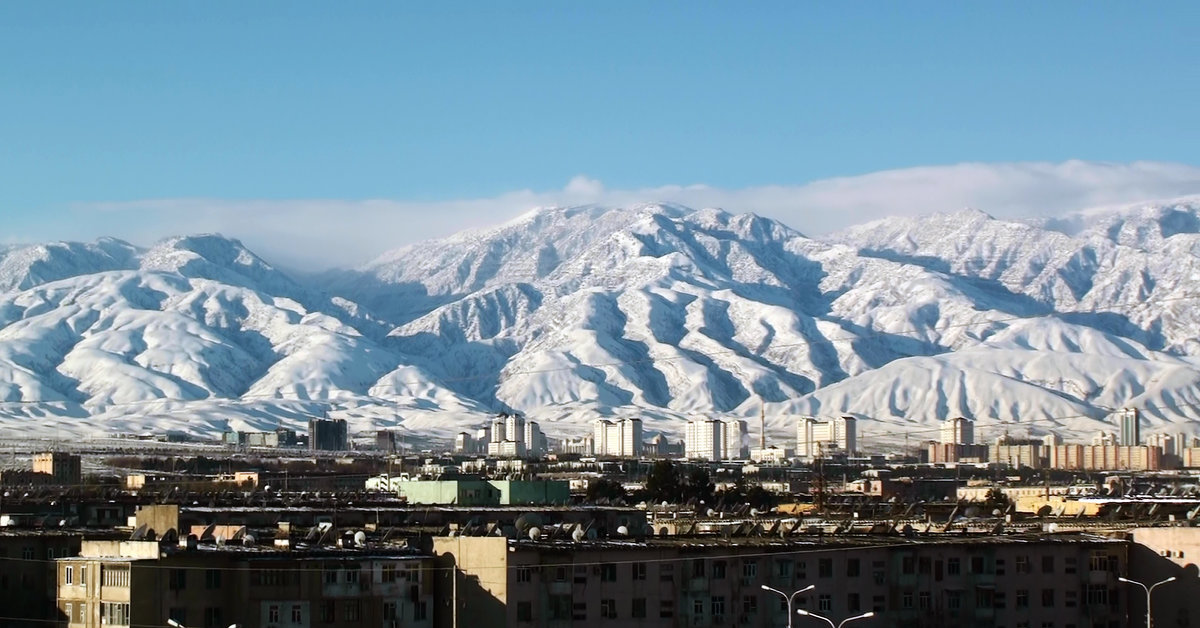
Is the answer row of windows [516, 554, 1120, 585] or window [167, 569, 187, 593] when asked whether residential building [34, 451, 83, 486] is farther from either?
window [167, 569, 187, 593]

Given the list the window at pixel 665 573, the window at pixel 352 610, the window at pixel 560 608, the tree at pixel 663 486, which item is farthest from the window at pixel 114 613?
the tree at pixel 663 486

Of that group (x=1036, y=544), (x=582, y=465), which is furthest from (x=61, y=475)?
(x=1036, y=544)

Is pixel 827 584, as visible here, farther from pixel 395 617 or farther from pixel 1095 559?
pixel 395 617

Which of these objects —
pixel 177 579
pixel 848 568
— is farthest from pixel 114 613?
pixel 848 568

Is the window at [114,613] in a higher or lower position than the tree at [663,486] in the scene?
lower

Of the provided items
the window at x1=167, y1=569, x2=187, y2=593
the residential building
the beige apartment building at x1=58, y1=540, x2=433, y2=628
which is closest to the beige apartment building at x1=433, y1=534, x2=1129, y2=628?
the beige apartment building at x1=58, y1=540, x2=433, y2=628

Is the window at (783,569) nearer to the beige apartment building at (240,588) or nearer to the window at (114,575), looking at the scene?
the beige apartment building at (240,588)

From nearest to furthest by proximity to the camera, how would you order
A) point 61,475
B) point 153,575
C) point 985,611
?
point 153,575 → point 985,611 → point 61,475
